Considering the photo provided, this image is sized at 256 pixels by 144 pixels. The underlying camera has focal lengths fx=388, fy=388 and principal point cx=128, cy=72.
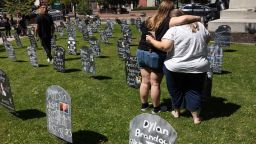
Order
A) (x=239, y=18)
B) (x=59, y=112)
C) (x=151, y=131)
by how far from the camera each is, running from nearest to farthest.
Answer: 1. (x=151, y=131)
2. (x=59, y=112)
3. (x=239, y=18)

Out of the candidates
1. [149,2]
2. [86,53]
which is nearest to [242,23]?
[86,53]

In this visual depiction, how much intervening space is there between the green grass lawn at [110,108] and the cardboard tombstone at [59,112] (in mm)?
456

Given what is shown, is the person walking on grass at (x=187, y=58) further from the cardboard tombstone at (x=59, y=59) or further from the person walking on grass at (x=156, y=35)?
the cardboard tombstone at (x=59, y=59)

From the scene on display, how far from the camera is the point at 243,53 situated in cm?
1426

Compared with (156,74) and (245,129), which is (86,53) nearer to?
(156,74)

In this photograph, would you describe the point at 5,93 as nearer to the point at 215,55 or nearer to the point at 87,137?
the point at 87,137

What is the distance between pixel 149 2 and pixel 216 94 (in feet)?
243

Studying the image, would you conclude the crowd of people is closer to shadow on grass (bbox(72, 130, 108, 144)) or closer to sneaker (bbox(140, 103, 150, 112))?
sneaker (bbox(140, 103, 150, 112))

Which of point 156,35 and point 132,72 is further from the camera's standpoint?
point 132,72

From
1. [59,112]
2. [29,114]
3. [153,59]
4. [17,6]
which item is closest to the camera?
[59,112]

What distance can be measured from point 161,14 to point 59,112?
2421mm

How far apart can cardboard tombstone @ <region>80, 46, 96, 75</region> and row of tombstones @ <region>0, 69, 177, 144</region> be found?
327 centimetres

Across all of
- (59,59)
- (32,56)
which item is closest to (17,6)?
(32,56)

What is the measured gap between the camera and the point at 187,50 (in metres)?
6.34
